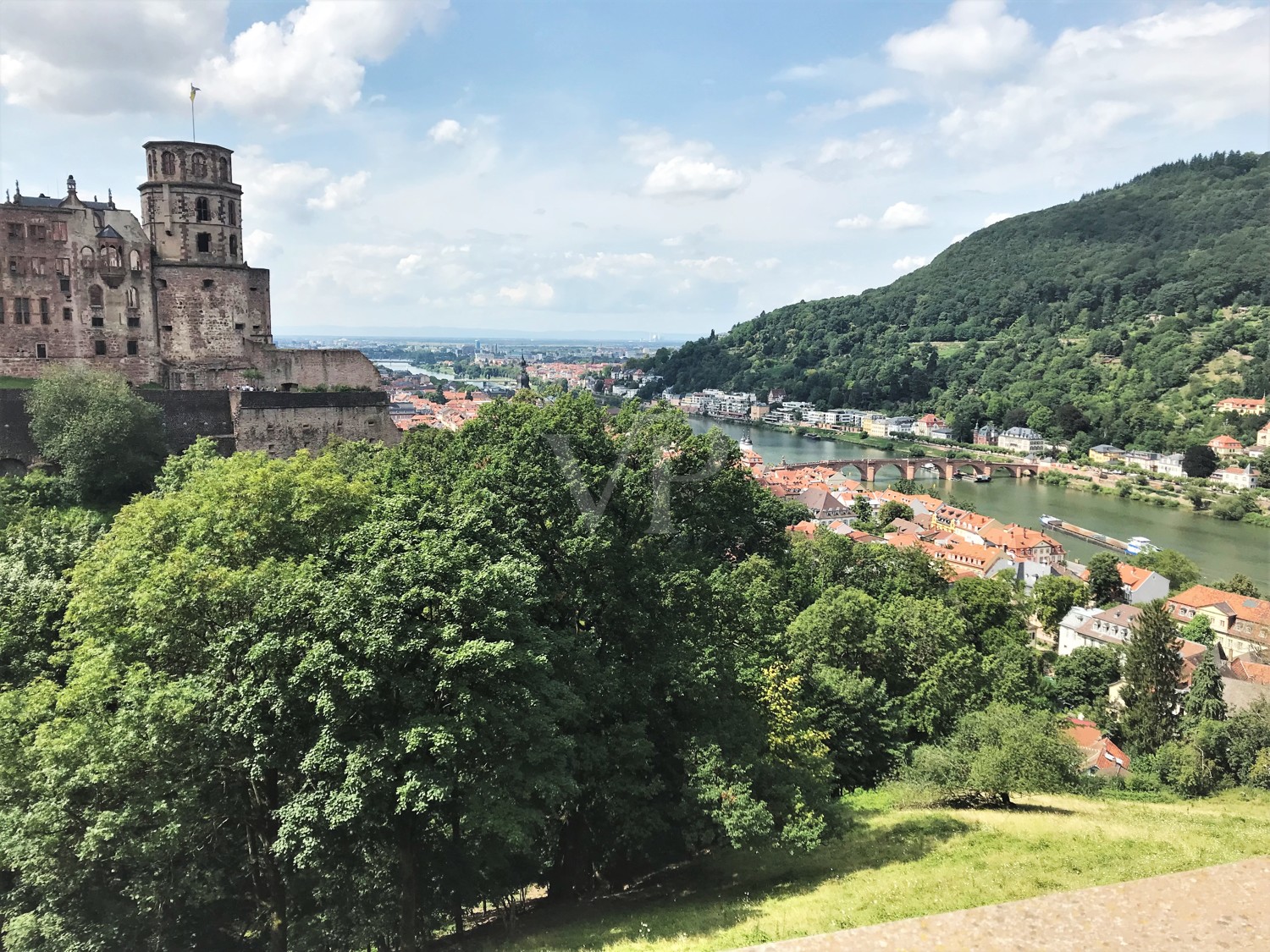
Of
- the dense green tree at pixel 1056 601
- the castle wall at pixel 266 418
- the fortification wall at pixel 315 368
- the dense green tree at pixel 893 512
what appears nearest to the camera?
the castle wall at pixel 266 418

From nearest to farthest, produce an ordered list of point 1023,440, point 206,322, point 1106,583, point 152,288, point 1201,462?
1. point 152,288
2. point 206,322
3. point 1106,583
4. point 1201,462
5. point 1023,440

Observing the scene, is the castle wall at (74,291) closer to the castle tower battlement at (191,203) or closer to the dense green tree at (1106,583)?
the castle tower battlement at (191,203)

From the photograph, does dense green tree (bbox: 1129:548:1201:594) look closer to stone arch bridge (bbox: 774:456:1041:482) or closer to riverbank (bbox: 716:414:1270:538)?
riverbank (bbox: 716:414:1270:538)

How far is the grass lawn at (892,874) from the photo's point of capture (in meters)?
8.66

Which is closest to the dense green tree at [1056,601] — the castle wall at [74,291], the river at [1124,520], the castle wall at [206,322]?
the river at [1124,520]

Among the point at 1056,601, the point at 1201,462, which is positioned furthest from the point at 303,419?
the point at 1201,462

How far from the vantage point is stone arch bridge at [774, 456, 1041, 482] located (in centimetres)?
7931

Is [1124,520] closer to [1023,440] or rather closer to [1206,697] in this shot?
[1023,440]

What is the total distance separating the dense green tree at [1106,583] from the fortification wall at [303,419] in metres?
34.1

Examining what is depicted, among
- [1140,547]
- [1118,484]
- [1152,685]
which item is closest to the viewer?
[1152,685]

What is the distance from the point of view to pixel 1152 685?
84.0ft

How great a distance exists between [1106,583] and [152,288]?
42.9m

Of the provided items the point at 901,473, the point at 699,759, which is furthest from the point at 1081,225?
the point at 699,759

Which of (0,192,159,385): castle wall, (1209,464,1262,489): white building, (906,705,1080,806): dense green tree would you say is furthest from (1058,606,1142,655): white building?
(1209,464,1262,489): white building
